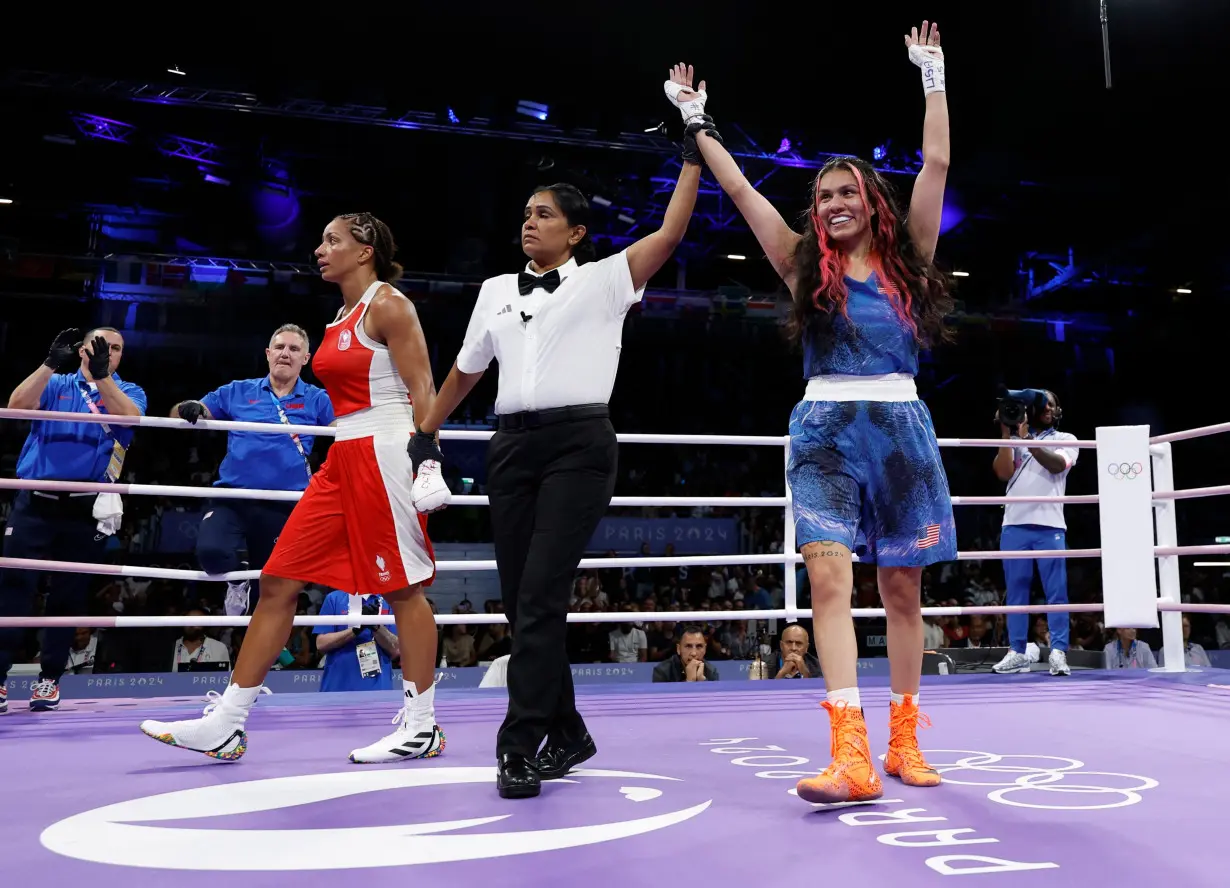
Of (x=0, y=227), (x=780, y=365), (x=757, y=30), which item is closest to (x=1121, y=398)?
(x=780, y=365)

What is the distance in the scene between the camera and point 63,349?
294 centimetres

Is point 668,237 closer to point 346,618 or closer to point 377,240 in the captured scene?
point 377,240

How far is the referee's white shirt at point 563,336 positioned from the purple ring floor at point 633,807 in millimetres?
768

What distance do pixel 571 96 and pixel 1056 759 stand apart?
910 cm

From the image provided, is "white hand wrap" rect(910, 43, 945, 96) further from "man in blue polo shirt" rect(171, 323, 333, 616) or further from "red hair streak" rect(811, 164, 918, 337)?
"man in blue polo shirt" rect(171, 323, 333, 616)

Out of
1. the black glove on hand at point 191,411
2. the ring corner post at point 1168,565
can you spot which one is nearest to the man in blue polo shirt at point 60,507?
the black glove on hand at point 191,411

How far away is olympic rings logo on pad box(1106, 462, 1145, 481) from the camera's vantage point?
3611mm

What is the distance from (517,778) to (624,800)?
0.20 metres

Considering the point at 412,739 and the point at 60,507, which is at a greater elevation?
the point at 60,507

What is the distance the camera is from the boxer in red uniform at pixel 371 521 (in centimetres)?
214

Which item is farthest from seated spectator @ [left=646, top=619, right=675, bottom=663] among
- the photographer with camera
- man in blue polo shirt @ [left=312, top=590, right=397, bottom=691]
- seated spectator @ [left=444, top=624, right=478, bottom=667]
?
man in blue polo shirt @ [left=312, top=590, right=397, bottom=691]

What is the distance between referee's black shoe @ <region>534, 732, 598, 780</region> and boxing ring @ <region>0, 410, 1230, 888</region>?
0.03 m

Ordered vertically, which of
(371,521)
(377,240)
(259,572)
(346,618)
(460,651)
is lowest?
(460,651)

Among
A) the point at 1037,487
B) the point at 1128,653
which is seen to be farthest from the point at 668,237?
the point at 1128,653
